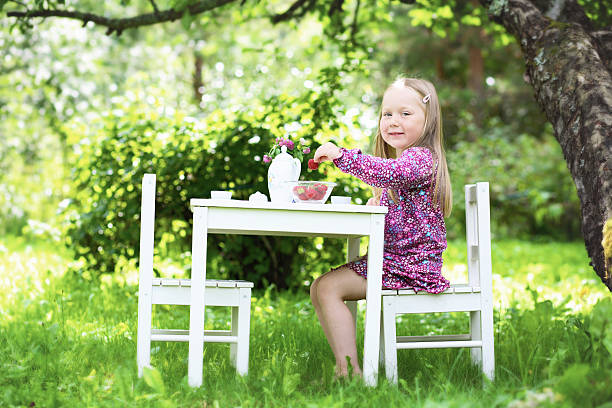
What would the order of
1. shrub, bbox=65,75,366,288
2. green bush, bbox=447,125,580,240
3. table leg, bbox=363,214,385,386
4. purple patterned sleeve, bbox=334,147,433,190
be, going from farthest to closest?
1. green bush, bbox=447,125,580,240
2. shrub, bbox=65,75,366,288
3. purple patterned sleeve, bbox=334,147,433,190
4. table leg, bbox=363,214,385,386

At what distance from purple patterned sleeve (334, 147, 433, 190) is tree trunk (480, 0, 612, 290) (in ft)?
2.50

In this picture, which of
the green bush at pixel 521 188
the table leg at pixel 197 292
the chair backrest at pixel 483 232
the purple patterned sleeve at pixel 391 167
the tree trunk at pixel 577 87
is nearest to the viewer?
the table leg at pixel 197 292

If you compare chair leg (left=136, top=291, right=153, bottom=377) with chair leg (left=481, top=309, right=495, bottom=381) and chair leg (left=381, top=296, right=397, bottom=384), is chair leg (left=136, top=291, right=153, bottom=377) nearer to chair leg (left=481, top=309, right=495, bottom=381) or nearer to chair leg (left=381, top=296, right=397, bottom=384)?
chair leg (left=381, top=296, right=397, bottom=384)

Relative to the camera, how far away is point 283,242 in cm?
477

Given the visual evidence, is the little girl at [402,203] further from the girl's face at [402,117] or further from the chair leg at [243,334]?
the chair leg at [243,334]

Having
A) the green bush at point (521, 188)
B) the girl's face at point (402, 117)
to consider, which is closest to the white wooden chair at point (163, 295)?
the girl's face at point (402, 117)

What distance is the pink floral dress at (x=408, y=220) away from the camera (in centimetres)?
267

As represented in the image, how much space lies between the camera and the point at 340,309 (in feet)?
8.88

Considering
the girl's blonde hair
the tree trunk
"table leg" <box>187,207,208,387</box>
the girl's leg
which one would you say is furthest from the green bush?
"table leg" <box>187,207,208,387</box>

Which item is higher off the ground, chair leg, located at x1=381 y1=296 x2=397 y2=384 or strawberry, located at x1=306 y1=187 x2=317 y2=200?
strawberry, located at x1=306 y1=187 x2=317 y2=200

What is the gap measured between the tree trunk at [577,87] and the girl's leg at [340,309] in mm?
994

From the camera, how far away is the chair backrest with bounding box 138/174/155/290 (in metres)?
2.66

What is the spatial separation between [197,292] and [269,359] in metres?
0.74

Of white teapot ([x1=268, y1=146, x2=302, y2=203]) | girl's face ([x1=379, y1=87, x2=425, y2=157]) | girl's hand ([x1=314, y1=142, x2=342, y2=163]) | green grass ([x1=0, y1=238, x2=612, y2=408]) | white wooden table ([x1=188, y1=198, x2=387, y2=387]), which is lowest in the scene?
green grass ([x1=0, y1=238, x2=612, y2=408])
